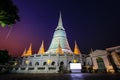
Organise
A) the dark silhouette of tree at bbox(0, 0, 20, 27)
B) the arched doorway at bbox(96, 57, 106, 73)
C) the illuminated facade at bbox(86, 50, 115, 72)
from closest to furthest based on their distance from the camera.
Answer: the dark silhouette of tree at bbox(0, 0, 20, 27) → the illuminated facade at bbox(86, 50, 115, 72) → the arched doorway at bbox(96, 57, 106, 73)

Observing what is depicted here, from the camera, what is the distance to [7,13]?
6180 millimetres

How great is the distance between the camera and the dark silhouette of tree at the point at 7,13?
19.6ft

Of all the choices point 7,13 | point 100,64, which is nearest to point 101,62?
point 100,64

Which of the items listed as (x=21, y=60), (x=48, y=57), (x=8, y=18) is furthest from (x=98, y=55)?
(x=8, y=18)

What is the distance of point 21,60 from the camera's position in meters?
36.1

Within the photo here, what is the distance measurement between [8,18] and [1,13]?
0.56m

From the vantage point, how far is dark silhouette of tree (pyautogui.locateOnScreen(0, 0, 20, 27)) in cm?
598

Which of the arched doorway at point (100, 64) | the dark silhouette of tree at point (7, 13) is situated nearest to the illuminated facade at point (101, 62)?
the arched doorway at point (100, 64)

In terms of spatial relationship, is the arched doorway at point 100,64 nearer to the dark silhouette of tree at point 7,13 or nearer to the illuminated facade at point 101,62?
the illuminated facade at point 101,62

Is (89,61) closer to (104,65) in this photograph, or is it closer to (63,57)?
(104,65)

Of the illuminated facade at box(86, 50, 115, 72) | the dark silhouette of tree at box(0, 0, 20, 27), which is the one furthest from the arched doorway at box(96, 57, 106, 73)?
the dark silhouette of tree at box(0, 0, 20, 27)

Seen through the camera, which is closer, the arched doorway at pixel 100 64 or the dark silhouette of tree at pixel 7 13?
the dark silhouette of tree at pixel 7 13

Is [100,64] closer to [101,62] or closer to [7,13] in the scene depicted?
[101,62]

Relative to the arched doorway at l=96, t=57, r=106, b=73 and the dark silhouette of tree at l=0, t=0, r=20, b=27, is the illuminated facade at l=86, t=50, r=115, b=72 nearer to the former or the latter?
the arched doorway at l=96, t=57, r=106, b=73
